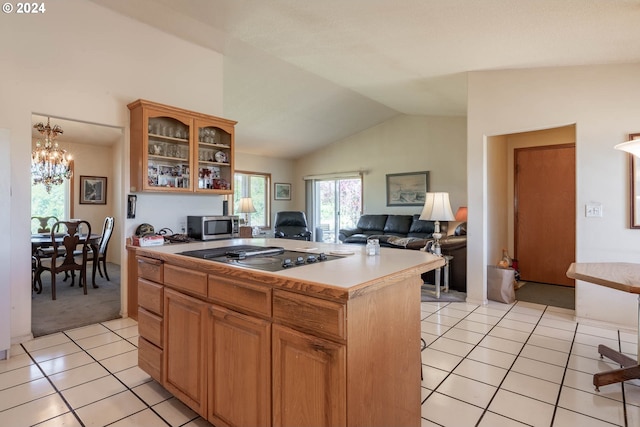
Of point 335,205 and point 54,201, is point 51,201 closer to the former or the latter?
point 54,201

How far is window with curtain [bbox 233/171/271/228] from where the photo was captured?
773cm

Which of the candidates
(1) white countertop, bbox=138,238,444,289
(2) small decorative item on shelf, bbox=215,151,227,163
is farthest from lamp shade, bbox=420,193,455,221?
(2) small decorative item on shelf, bbox=215,151,227,163

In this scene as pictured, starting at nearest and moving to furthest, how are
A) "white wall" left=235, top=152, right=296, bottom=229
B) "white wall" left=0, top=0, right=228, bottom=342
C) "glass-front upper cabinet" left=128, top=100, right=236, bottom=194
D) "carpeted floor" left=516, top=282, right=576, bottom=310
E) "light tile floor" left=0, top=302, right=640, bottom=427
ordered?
1. "light tile floor" left=0, top=302, right=640, bottom=427
2. "white wall" left=0, top=0, right=228, bottom=342
3. "glass-front upper cabinet" left=128, top=100, right=236, bottom=194
4. "carpeted floor" left=516, top=282, right=576, bottom=310
5. "white wall" left=235, top=152, right=296, bottom=229

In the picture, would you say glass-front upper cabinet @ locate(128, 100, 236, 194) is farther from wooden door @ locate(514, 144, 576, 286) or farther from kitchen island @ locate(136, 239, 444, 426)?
wooden door @ locate(514, 144, 576, 286)

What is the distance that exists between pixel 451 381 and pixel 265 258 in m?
1.46

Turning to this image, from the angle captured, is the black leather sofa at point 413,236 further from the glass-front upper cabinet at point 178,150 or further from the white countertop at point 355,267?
the glass-front upper cabinet at point 178,150

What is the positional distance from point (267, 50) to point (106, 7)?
1.55 m

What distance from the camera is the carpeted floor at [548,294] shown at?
153 inches

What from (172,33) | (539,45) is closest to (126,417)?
(172,33)

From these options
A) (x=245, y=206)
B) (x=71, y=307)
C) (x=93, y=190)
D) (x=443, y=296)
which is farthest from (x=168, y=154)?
(x=93, y=190)

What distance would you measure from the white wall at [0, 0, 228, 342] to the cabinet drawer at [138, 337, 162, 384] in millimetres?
1519

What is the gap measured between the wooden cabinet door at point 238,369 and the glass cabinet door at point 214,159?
244cm

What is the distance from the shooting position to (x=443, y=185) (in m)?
6.34

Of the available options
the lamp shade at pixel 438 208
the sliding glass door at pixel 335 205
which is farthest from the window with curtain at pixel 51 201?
the lamp shade at pixel 438 208
